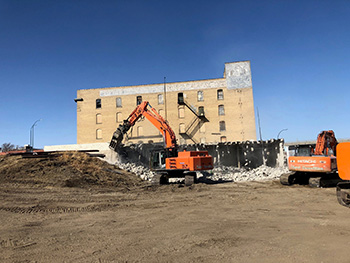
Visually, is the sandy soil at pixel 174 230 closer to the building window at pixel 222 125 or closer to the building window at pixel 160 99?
the building window at pixel 222 125

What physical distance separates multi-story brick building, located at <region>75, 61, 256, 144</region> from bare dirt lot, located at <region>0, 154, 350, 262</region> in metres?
32.9

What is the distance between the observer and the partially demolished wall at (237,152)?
97.7 ft

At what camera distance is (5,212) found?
329 inches

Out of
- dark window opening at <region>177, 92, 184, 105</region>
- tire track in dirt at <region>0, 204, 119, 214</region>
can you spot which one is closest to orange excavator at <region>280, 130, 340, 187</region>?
tire track in dirt at <region>0, 204, 119, 214</region>

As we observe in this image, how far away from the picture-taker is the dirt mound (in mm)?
15038

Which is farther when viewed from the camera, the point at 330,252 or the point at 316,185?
A: the point at 316,185

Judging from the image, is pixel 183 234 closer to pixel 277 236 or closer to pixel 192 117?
pixel 277 236

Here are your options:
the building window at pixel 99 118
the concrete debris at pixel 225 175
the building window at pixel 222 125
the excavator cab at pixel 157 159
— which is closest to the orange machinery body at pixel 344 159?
the excavator cab at pixel 157 159

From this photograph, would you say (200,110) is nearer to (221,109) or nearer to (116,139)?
(221,109)

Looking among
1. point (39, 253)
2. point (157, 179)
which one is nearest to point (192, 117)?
point (157, 179)

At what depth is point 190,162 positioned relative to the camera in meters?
15.3

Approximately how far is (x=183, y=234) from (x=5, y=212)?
619 centimetres

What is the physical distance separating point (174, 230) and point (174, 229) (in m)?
0.09

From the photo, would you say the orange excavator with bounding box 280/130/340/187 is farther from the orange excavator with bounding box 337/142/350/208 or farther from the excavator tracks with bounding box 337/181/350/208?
the orange excavator with bounding box 337/142/350/208
